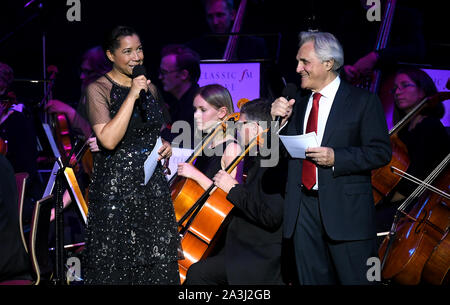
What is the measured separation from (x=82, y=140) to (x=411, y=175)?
7.63 feet

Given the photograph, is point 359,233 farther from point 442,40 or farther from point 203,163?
point 442,40

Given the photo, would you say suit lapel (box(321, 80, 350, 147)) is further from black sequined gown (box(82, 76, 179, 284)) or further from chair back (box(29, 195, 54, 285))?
chair back (box(29, 195, 54, 285))

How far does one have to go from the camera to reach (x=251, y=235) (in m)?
3.16

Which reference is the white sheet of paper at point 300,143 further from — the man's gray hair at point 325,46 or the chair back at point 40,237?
the chair back at point 40,237

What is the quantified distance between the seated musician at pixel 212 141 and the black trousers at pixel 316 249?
2.52ft

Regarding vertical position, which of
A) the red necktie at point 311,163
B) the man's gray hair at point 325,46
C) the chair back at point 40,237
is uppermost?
the man's gray hair at point 325,46

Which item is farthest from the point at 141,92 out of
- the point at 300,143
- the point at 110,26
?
the point at 110,26

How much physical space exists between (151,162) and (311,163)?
78 centimetres

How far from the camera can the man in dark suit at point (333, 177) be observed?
271 centimetres

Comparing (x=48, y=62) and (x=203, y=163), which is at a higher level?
(x=48, y=62)

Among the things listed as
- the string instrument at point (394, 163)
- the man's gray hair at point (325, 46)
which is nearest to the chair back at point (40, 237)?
the man's gray hair at point (325, 46)

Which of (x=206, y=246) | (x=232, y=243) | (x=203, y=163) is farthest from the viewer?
(x=203, y=163)

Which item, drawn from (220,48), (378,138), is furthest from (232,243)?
(220,48)
